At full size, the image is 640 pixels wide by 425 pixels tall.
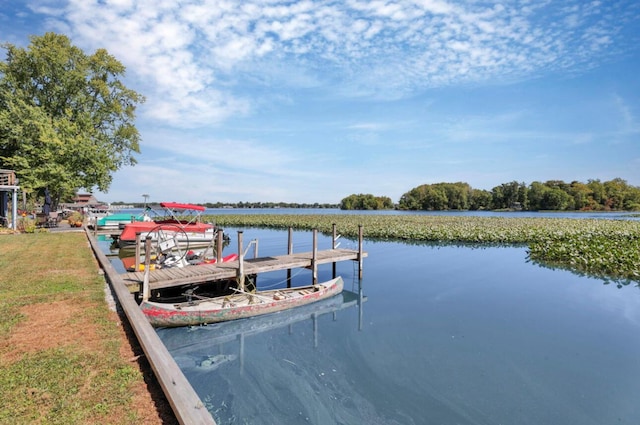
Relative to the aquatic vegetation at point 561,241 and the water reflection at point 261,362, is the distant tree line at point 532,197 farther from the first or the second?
the water reflection at point 261,362

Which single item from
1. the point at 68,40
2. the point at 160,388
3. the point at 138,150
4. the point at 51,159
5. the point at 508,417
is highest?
the point at 68,40

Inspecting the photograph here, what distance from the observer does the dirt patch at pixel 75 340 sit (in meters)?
3.86

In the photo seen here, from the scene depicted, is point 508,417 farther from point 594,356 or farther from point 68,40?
point 68,40

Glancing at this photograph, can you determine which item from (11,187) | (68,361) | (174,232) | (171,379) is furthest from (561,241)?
(11,187)

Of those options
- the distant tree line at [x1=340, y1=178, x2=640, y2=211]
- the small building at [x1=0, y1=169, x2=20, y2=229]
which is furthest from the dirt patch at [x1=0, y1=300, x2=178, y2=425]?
the distant tree line at [x1=340, y1=178, x2=640, y2=211]

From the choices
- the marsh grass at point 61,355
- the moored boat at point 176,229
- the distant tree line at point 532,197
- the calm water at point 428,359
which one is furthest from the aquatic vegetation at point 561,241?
the distant tree line at point 532,197

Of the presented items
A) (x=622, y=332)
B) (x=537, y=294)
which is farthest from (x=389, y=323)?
(x=537, y=294)

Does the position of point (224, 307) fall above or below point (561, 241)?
below

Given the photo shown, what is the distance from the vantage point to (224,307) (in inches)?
368

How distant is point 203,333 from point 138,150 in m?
27.2

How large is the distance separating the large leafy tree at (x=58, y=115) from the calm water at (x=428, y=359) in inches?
874

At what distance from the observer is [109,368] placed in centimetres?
467

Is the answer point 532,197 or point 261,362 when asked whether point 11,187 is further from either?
point 532,197

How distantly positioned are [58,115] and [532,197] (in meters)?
128
